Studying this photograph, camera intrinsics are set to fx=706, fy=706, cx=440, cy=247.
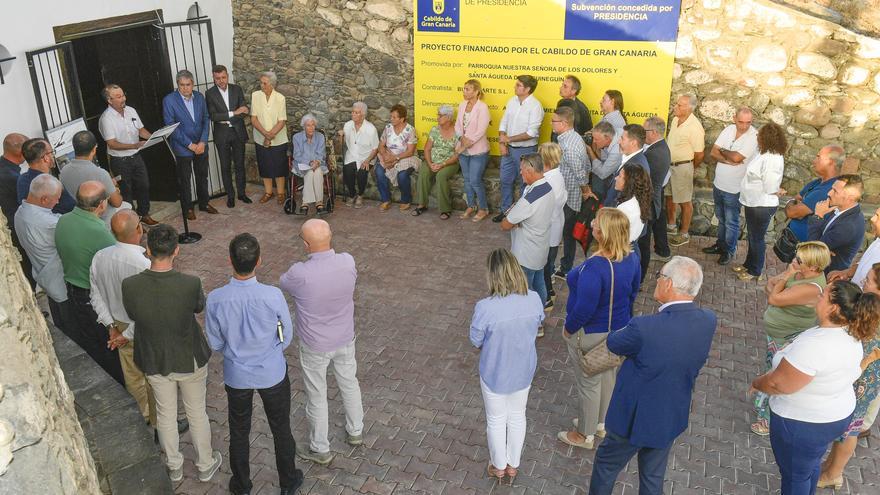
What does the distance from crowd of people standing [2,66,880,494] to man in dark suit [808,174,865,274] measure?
14 mm

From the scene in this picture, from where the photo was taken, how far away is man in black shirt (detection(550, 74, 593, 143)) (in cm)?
848

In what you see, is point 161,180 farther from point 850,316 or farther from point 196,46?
point 850,316

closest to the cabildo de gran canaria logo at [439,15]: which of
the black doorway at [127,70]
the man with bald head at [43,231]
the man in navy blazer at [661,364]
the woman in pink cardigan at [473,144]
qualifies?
the woman in pink cardigan at [473,144]

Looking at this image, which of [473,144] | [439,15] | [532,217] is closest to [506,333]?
[532,217]

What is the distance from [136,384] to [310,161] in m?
4.92

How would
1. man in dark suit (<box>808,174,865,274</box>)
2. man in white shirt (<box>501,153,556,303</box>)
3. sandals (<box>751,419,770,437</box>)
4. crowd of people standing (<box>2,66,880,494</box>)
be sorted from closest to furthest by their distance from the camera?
crowd of people standing (<box>2,66,880,494</box>) < sandals (<box>751,419,770,437</box>) < man in dark suit (<box>808,174,865,274</box>) < man in white shirt (<box>501,153,556,303</box>)

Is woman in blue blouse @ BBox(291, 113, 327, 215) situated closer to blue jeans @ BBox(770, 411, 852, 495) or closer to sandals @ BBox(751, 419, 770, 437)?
sandals @ BBox(751, 419, 770, 437)

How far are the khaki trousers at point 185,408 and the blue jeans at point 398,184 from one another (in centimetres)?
545

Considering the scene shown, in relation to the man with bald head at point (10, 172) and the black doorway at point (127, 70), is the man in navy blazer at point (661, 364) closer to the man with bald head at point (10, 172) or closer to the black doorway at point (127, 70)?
the man with bald head at point (10, 172)

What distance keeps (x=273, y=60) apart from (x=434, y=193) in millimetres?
3105

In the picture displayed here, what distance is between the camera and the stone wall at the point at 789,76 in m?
7.73

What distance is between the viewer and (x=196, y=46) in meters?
9.88

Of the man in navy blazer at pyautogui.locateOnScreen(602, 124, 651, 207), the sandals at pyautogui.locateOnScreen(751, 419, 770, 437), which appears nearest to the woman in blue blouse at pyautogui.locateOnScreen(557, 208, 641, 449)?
the sandals at pyautogui.locateOnScreen(751, 419, 770, 437)

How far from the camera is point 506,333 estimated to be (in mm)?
4133
